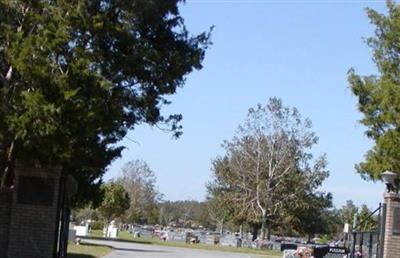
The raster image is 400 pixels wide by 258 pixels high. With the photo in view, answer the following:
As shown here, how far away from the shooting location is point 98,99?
17.3 metres

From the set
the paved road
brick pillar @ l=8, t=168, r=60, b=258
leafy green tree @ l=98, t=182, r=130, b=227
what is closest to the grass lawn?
the paved road

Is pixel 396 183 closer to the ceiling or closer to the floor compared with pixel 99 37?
closer to the floor

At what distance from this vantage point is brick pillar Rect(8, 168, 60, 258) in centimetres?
1836

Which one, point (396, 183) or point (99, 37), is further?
point (396, 183)

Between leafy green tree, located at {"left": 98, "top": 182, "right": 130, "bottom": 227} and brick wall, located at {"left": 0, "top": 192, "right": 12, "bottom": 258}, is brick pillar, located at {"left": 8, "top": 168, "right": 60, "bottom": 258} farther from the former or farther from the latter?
leafy green tree, located at {"left": 98, "top": 182, "right": 130, "bottom": 227}

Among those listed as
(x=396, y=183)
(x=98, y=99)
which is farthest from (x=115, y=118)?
(x=396, y=183)

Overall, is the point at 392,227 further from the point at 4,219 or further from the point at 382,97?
the point at 4,219

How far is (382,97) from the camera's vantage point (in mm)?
25766

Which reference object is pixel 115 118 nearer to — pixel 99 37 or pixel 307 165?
pixel 99 37

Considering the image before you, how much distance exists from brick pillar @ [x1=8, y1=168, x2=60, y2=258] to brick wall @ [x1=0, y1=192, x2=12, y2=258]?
9.1 inches

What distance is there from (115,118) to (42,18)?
2908mm

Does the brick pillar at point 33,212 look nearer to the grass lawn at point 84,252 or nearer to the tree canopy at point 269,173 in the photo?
the grass lawn at point 84,252

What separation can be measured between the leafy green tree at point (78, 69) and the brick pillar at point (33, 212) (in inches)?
15.3

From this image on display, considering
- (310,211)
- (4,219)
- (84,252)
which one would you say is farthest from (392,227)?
(310,211)
